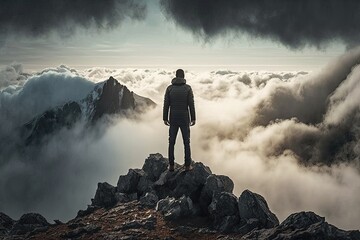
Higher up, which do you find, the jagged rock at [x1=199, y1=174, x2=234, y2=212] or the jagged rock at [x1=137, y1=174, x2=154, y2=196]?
the jagged rock at [x1=137, y1=174, x2=154, y2=196]

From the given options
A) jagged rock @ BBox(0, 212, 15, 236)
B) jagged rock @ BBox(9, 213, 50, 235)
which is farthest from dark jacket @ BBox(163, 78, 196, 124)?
jagged rock @ BBox(0, 212, 15, 236)

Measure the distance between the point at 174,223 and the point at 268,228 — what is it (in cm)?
502

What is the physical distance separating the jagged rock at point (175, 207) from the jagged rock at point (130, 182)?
460 centimetres

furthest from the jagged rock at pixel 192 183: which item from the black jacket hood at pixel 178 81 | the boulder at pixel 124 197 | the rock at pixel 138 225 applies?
the black jacket hood at pixel 178 81

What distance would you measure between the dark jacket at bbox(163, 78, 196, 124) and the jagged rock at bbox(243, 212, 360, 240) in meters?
8.20

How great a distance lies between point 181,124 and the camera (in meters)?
23.5

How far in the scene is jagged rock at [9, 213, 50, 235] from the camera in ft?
74.2

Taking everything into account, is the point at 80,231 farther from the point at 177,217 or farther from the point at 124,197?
the point at 124,197

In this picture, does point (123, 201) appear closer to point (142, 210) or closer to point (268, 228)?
point (142, 210)

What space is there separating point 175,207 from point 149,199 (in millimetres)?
2794

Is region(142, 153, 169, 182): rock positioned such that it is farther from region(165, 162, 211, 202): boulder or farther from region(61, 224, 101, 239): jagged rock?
region(61, 224, 101, 239): jagged rock

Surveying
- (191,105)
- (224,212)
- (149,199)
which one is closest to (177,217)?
(224,212)

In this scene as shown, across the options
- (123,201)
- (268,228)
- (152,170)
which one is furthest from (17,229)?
(268,228)

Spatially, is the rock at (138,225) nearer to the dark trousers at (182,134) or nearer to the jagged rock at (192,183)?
the jagged rock at (192,183)
